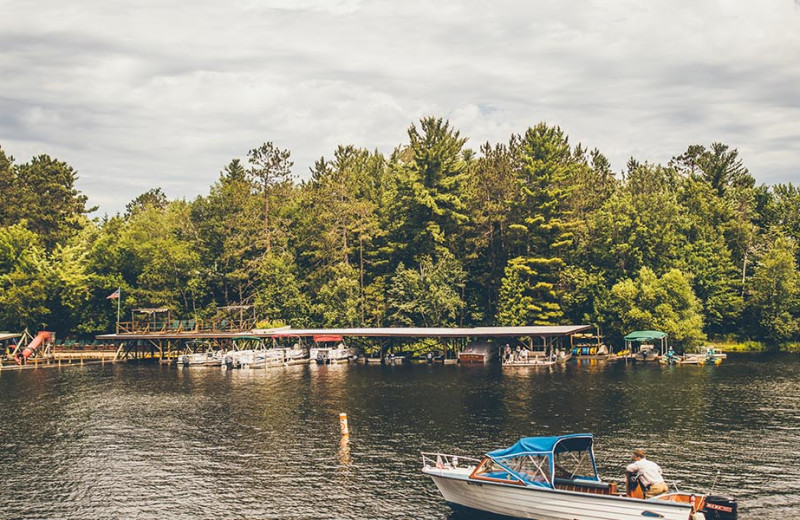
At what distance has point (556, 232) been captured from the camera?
94.5 metres

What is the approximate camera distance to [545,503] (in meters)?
28.6

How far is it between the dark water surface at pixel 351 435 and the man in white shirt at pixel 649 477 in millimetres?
5666

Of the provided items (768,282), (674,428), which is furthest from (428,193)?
(674,428)

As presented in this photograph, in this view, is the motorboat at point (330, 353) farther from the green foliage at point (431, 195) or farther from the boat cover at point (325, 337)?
the green foliage at point (431, 195)

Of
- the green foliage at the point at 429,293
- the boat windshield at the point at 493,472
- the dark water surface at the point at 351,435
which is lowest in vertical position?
the dark water surface at the point at 351,435

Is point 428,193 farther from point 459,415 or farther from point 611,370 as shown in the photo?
point 459,415

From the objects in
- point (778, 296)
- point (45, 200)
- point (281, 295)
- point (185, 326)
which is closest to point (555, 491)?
point (778, 296)

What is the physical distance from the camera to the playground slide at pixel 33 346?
100406 millimetres

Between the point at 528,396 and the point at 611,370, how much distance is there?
21.3 meters

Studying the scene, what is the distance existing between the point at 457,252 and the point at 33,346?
2615 inches

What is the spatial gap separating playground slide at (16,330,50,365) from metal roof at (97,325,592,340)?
40.7 ft

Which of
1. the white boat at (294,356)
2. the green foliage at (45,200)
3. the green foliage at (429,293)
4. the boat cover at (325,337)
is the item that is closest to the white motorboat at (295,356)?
the white boat at (294,356)

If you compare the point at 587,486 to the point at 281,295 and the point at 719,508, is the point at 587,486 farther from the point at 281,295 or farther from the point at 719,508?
the point at 281,295

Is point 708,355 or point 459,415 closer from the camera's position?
point 459,415
